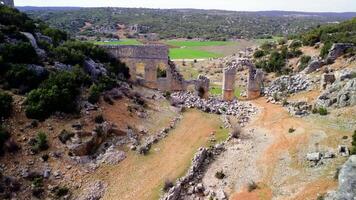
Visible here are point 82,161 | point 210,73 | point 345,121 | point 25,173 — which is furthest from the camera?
point 210,73

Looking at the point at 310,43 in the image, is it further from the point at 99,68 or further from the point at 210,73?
the point at 99,68

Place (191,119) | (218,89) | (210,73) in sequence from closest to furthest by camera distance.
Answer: (191,119)
(218,89)
(210,73)

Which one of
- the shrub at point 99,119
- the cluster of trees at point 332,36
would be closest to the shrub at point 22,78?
the shrub at point 99,119

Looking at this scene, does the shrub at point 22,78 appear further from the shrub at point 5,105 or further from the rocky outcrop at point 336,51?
the rocky outcrop at point 336,51

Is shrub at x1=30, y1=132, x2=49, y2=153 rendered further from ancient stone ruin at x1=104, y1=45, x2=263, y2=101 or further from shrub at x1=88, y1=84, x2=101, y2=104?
ancient stone ruin at x1=104, y1=45, x2=263, y2=101

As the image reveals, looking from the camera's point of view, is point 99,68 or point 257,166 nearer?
point 257,166

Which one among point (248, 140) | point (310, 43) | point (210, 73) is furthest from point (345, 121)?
point (210, 73)

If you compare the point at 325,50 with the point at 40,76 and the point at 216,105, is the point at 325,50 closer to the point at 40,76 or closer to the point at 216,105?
the point at 216,105

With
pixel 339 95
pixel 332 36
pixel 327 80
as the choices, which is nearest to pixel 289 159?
pixel 339 95
